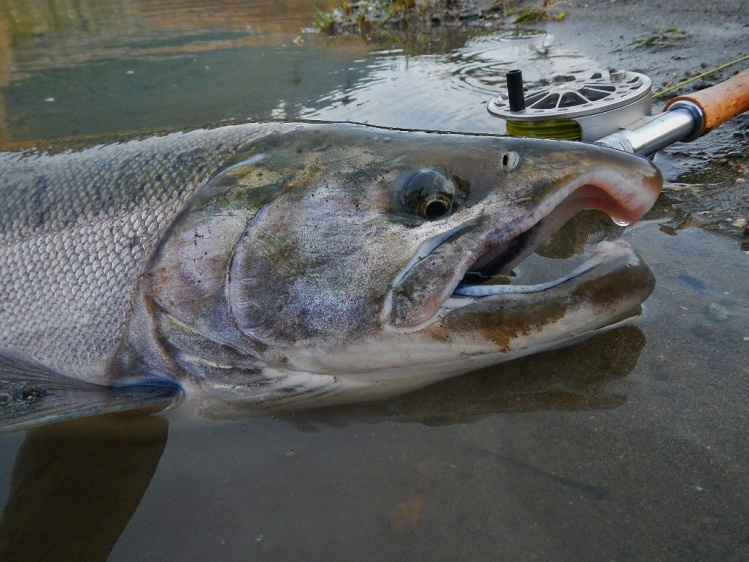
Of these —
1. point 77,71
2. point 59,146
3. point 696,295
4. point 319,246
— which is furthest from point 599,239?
point 77,71

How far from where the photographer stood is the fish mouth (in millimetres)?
1699

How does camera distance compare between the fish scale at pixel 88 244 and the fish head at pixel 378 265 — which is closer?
the fish head at pixel 378 265

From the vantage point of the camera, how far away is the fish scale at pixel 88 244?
6.70 ft

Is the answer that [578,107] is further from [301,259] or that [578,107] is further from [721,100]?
[301,259]

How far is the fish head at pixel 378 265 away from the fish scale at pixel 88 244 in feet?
0.36

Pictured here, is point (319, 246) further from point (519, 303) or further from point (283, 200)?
point (519, 303)

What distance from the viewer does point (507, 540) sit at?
147 cm

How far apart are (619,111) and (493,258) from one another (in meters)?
1.73

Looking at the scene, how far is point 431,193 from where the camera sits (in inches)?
69.7

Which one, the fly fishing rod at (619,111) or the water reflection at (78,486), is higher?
the fly fishing rod at (619,111)

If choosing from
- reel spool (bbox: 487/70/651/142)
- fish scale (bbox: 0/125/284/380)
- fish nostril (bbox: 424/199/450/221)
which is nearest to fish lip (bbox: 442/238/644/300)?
fish nostril (bbox: 424/199/450/221)

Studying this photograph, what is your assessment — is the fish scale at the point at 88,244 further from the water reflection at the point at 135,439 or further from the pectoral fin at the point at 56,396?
the water reflection at the point at 135,439

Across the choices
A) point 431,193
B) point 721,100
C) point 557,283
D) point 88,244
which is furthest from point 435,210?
point 721,100

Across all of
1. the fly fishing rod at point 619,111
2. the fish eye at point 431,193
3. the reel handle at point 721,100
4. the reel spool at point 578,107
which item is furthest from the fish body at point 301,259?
the reel handle at point 721,100
